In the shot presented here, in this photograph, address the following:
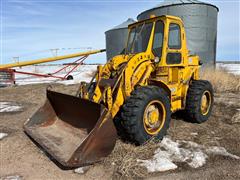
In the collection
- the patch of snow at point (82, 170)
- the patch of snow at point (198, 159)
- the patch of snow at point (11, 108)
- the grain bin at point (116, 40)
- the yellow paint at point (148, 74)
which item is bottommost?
the patch of snow at point (82, 170)

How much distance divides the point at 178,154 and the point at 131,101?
1.22 meters

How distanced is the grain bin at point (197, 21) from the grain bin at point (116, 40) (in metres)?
5.67

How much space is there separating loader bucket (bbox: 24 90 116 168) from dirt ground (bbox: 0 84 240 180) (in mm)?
220

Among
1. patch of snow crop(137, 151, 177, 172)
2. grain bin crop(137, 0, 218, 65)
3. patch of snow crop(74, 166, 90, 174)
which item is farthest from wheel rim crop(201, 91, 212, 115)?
grain bin crop(137, 0, 218, 65)

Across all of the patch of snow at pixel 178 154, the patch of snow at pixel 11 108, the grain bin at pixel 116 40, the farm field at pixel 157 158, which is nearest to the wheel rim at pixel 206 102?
the farm field at pixel 157 158

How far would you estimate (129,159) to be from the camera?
370 centimetres

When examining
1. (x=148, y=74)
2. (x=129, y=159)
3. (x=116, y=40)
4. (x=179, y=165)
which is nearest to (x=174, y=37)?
(x=148, y=74)

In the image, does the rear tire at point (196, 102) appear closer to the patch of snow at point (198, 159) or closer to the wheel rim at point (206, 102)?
the wheel rim at point (206, 102)

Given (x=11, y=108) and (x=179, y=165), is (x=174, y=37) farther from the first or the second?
(x=11, y=108)

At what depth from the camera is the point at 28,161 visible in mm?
3945

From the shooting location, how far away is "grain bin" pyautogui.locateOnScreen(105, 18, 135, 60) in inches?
766

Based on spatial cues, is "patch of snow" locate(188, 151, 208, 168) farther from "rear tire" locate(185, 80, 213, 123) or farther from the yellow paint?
"rear tire" locate(185, 80, 213, 123)

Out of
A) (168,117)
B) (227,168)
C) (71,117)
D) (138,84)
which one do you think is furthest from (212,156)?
(71,117)

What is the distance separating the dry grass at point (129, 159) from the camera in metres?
3.41
